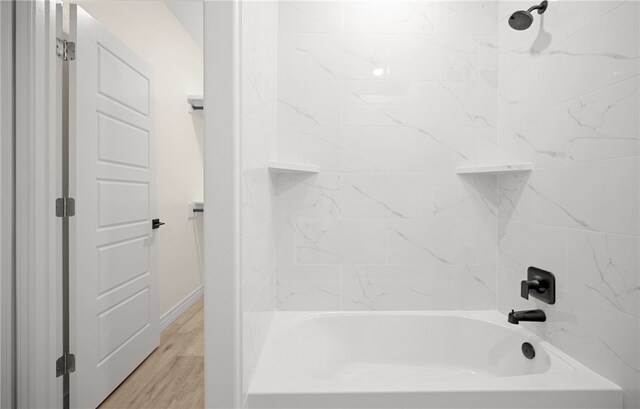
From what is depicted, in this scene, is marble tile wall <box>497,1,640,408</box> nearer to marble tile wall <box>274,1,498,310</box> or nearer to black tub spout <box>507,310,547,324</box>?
black tub spout <box>507,310,547,324</box>

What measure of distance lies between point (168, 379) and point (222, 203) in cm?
175

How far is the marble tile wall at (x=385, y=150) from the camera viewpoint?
1.85 meters

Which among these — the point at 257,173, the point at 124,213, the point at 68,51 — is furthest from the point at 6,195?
the point at 257,173

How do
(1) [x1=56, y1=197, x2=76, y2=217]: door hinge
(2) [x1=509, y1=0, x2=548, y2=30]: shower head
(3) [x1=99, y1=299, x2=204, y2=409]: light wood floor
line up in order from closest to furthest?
(2) [x1=509, y1=0, x2=548, y2=30]: shower head
(1) [x1=56, y1=197, x2=76, y2=217]: door hinge
(3) [x1=99, y1=299, x2=204, y2=409]: light wood floor

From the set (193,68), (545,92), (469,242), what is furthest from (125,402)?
(193,68)

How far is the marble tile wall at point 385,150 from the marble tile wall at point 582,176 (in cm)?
18

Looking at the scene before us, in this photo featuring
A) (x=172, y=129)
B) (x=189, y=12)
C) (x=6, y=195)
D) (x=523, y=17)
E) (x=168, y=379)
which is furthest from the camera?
(x=172, y=129)

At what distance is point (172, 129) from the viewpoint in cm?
322

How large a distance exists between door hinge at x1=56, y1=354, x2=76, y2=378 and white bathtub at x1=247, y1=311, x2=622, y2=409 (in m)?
1.07

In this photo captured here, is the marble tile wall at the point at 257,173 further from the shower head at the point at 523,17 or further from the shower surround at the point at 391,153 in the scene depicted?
the shower head at the point at 523,17

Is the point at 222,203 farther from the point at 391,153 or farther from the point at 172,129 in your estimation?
the point at 172,129

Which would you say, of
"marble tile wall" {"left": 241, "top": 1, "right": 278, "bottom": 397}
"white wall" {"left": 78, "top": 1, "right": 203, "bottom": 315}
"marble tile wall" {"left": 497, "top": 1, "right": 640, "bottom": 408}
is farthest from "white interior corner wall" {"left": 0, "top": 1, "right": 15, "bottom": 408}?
"marble tile wall" {"left": 497, "top": 1, "right": 640, "bottom": 408}

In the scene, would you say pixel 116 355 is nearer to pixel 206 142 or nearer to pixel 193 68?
pixel 206 142

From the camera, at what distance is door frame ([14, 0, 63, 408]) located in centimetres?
158
